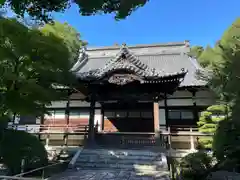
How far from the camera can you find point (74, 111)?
52.7 ft

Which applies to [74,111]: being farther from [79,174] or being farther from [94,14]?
[94,14]

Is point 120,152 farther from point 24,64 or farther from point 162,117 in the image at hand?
point 24,64

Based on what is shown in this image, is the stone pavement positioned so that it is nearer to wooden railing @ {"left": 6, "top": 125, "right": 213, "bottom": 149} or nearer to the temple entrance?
wooden railing @ {"left": 6, "top": 125, "right": 213, "bottom": 149}

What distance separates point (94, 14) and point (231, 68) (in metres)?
5.58

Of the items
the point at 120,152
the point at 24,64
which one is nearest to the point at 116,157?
the point at 120,152

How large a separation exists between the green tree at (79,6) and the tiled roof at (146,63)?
22.3ft

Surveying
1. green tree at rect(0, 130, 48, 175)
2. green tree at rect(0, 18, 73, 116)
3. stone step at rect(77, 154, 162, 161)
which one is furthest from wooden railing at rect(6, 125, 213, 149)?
green tree at rect(0, 130, 48, 175)

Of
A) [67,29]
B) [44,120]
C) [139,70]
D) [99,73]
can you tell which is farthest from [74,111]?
[67,29]

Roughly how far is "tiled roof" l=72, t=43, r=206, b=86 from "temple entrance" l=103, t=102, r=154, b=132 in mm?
3074

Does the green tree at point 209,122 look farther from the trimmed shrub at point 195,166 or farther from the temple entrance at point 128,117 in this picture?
the temple entrance at point 128,117

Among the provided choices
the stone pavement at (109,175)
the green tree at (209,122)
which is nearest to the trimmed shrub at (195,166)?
the stone pavement at (109,175)

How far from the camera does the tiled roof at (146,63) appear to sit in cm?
1241

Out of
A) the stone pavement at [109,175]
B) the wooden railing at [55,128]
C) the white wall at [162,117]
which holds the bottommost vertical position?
the stone pavement at [109,175]

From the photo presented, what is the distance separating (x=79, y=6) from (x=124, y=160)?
7.71 meters
